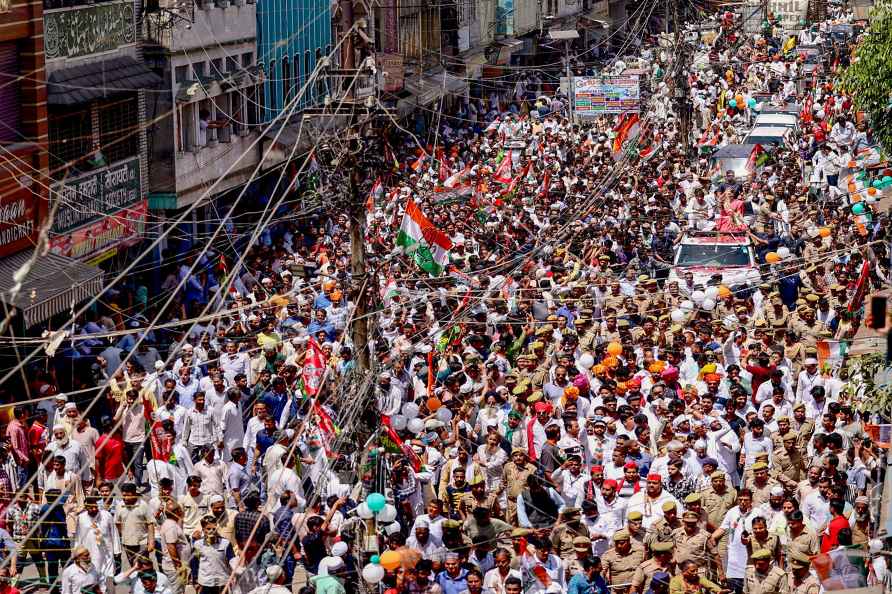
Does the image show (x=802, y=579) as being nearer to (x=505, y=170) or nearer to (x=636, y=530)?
(x=636, y=530)

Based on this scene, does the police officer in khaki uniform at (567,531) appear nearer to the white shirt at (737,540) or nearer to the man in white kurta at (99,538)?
the white shirt at (737,540)

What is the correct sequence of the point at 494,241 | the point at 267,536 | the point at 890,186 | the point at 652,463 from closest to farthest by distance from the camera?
the point at 267,536, the point at 652,463, the point at 494,241, the point at 890,186

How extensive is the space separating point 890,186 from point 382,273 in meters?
11.5

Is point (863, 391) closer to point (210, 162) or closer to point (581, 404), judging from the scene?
point (581, 404)

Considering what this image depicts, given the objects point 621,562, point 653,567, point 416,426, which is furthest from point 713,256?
point 653,567

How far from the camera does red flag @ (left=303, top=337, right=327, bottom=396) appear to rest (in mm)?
17953

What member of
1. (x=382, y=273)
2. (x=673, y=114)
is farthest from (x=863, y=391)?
(x=673, y=114)

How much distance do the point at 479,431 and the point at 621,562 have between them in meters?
3.59

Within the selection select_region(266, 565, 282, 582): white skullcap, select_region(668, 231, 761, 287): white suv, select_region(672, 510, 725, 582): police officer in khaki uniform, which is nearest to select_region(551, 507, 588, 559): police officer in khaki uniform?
select_region(672, 510, 725, 582): police officer in khaki uniform

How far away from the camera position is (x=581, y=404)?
17562mm

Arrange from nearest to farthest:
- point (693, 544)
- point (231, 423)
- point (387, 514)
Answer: point (693, 544) → point (387, 514) → point (231, 423)

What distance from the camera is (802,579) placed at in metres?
12.4

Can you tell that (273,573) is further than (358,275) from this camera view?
No

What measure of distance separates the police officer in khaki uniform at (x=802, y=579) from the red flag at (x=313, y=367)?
6417mm
